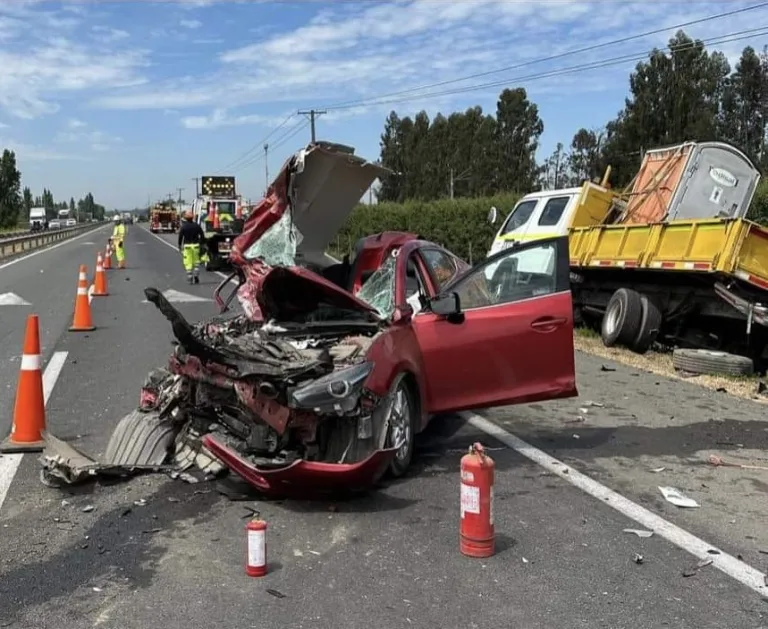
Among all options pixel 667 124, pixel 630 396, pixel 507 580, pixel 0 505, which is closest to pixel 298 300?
pixel 0 505

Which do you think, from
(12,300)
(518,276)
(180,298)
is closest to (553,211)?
(180,298)

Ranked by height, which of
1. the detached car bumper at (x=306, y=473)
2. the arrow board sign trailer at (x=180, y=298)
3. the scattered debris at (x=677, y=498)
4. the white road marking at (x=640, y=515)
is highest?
the detached car bumper at (x=306, y=473)

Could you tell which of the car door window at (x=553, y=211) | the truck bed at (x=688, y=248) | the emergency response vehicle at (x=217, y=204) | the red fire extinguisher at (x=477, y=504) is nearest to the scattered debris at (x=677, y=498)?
the red fire extinguisher at (x=477, y=504)

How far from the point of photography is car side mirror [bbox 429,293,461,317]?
18.6ft

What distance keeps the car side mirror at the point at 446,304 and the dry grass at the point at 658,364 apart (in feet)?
14.7

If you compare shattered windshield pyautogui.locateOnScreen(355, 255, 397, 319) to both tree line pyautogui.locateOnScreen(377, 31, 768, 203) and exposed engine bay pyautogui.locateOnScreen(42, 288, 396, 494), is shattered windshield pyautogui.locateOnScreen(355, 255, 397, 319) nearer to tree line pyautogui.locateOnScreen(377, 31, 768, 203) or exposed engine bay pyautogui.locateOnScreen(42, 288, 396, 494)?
exposed engine bay pyautogui.locateOnScreen(42, 288, 396, 494)

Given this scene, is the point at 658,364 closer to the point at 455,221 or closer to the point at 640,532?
the point at 640,532

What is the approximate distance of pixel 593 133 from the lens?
56.4 meters

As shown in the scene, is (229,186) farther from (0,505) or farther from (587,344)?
(0,505)

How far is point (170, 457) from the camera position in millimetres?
5668

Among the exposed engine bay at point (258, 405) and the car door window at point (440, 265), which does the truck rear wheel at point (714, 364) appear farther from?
the exposed engine bay at point (258, 405)

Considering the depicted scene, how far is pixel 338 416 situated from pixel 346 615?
58.0 inches

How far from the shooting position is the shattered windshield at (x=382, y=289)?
19.4 ft

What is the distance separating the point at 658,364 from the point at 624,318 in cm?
86
